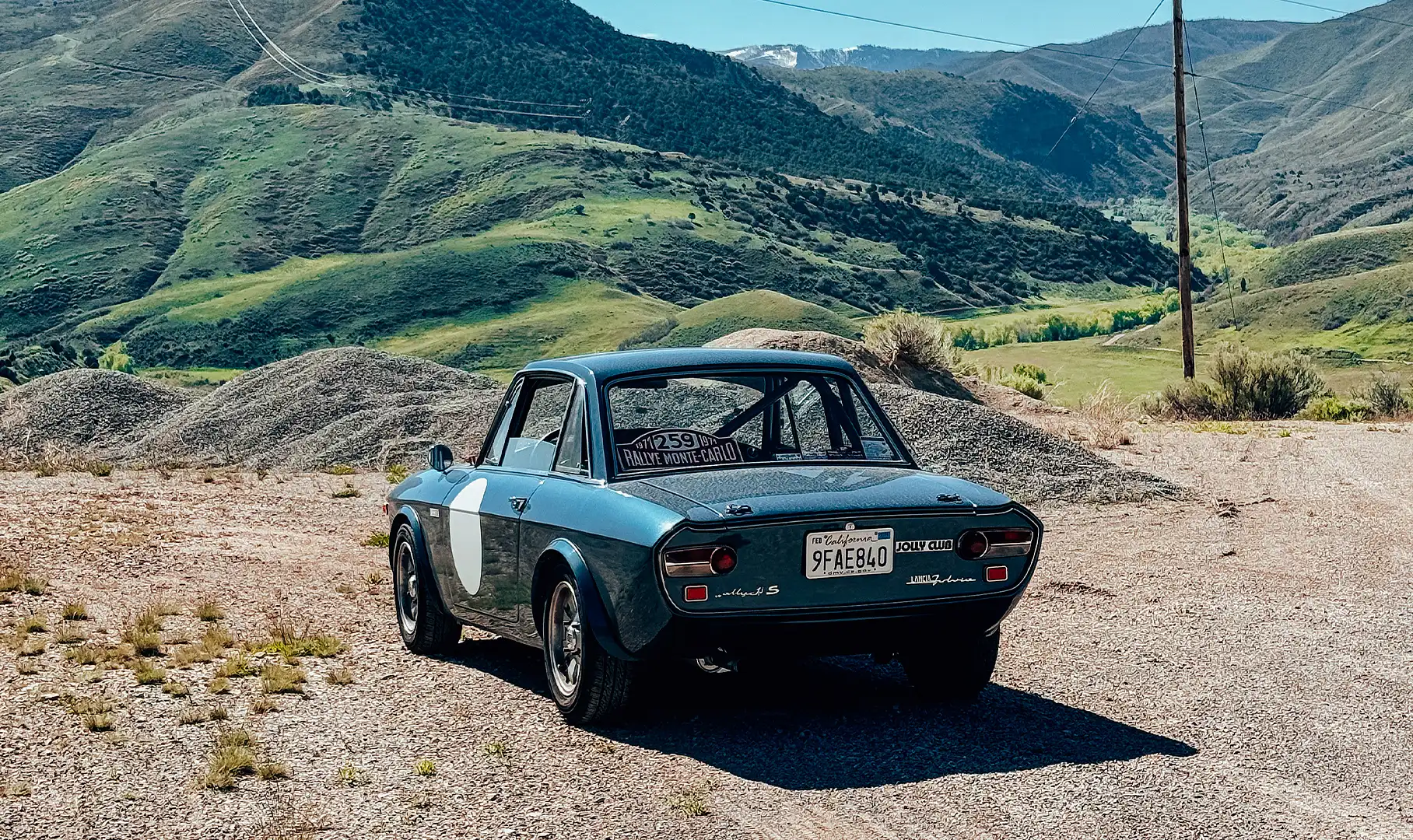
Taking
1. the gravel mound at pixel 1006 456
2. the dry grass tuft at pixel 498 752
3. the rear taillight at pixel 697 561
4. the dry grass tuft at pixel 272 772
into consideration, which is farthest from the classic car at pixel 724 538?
the gravel mound at pixel 1006 456

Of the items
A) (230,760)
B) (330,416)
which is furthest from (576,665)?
(330,416)

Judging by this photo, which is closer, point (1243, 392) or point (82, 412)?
point (82, 412)

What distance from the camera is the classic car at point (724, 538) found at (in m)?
5.93

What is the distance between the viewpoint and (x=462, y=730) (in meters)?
6.56

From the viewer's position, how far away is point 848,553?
6.05m

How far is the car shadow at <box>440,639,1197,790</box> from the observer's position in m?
5.88

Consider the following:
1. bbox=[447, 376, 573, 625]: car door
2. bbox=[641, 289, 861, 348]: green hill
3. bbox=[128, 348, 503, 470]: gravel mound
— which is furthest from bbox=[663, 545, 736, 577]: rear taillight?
bbox=[641, 289, 861, 348]: green hill

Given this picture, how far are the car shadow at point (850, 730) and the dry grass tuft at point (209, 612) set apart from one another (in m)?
2.56

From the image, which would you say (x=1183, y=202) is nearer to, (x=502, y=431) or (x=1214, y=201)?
(x=502, y=431)

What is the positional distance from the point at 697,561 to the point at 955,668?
5.26 feet

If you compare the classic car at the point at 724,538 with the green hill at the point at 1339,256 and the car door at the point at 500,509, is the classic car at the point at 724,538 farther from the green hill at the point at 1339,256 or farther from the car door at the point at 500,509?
the green hill at the point at 1339,256

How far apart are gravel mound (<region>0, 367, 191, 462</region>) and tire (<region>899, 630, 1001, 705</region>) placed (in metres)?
21.3

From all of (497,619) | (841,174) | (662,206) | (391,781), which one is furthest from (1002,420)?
(841,174)

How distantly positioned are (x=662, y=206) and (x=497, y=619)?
12240 cm
